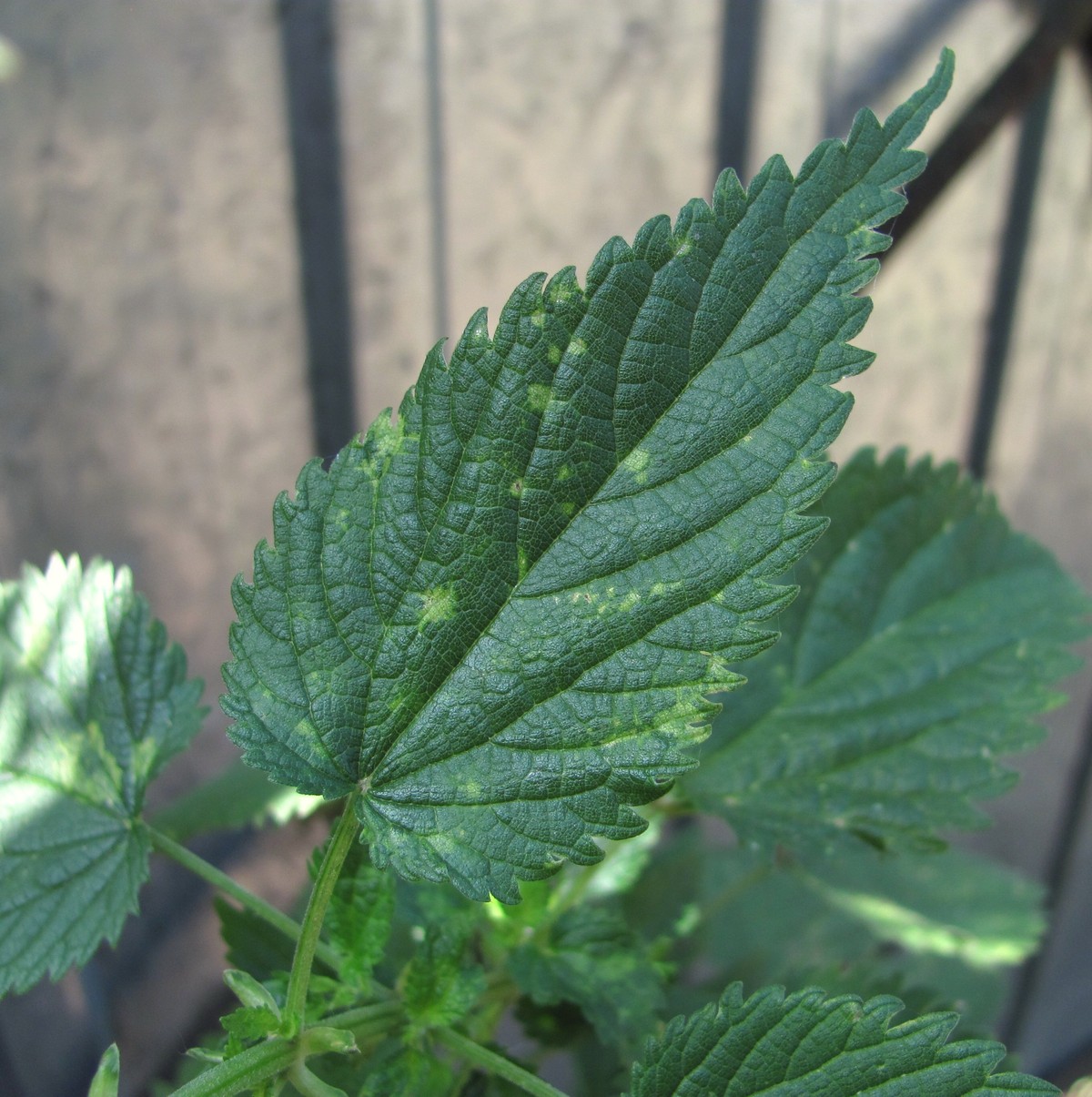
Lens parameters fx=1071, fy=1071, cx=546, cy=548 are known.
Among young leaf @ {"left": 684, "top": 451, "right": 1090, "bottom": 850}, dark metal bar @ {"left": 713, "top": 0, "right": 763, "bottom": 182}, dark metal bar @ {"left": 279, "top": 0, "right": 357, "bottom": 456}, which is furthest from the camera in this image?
dark metal bar @ {"left": 713, "top": 0, "right": 763, "bottom": 182}

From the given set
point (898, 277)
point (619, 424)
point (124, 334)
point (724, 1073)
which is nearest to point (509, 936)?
point (724, 1073)

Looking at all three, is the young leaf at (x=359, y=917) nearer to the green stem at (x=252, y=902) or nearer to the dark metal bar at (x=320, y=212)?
the green stem at (x=252, y=902)

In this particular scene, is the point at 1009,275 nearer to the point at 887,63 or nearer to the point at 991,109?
the point at 887,63

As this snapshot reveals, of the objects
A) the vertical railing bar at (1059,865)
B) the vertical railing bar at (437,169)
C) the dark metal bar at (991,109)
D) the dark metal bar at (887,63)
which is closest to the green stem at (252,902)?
the dark metal bar at (991,109)

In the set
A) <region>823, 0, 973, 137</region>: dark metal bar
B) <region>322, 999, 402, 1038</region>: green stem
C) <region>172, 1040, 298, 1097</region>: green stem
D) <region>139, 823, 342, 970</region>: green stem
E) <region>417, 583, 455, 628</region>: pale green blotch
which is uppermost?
<region>823, 0, 973, 137</region>: dark metal bar

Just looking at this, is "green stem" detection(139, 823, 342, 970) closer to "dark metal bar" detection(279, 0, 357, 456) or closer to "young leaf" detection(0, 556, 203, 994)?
"young leaf" detection(0, 556, 203, 994)

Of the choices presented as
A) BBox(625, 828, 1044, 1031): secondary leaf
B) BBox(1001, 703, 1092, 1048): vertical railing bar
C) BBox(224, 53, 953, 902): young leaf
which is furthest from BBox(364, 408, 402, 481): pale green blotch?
BBox(1001, 703, 1092, 1048): vertical railing bar
